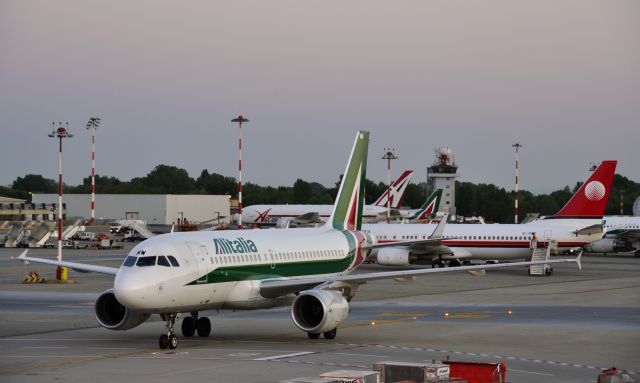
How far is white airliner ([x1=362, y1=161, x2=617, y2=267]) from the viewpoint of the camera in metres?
70.4

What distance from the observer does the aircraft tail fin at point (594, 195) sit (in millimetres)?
71062

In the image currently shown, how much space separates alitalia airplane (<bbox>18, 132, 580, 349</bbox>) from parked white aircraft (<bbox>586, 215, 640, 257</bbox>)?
6502 centimetres

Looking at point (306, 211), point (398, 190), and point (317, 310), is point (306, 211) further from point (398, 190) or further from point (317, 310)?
point (317, 310)

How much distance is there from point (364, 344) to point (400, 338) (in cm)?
221

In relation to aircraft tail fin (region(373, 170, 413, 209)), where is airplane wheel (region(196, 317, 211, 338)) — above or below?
below

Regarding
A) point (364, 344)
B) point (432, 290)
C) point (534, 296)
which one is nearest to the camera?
point (364, 344)

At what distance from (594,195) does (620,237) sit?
2714 cm

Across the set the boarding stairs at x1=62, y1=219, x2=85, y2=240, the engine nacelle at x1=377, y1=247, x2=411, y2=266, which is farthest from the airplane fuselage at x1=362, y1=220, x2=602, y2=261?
the boarding stairs at x1=62, y1=219, x2=85, y2=240

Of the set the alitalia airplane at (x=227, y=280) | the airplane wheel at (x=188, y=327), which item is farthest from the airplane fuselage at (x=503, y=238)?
the airplane wheel at (x=188, y=327)

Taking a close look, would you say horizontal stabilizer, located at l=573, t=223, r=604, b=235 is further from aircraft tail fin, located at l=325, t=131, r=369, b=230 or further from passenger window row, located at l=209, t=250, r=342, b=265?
passenger window row, located at l=209, t=250, r=342, b=265

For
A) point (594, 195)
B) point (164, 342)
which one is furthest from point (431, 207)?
point (164, 342)

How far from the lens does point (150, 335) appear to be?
33.5 meters

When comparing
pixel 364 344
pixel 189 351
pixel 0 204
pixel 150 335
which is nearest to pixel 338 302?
pixel 364 344

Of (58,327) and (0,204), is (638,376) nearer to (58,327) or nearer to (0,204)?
(58,327)
